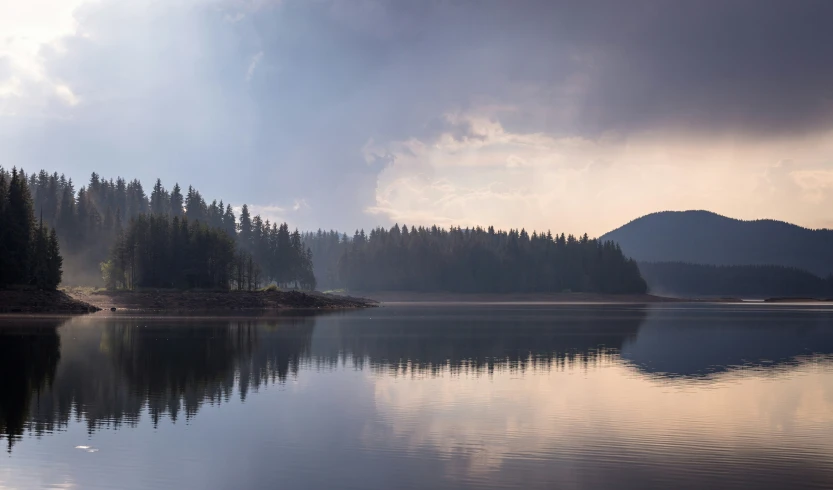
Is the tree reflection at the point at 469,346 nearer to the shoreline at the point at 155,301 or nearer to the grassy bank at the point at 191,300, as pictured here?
the shoreline at the point at 155,301

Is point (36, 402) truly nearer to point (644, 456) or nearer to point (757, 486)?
point (644, 456)

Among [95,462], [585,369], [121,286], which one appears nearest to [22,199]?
[121,286]

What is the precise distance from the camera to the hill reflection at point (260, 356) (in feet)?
91.3

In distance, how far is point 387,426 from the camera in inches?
940

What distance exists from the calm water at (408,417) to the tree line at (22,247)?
181ft

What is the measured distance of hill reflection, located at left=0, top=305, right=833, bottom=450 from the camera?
27.8 meters

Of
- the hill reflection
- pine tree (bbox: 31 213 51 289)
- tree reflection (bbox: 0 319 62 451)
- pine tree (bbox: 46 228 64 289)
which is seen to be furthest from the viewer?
pine tree (bbox: 46 228 64 289)

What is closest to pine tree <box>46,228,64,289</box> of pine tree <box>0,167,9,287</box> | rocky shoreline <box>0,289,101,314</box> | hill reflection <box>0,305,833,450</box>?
rocky shoreline <box>0,289,101,314</box>

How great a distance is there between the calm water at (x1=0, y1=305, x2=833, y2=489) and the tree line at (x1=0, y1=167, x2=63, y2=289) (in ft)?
181

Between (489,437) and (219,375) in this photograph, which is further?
(219,375)

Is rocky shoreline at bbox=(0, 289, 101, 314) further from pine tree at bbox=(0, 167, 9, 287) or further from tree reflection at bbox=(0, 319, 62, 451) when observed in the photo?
tree reflection at bbox=(0, 319, 62, 451)

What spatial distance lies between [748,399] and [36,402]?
27.8 m

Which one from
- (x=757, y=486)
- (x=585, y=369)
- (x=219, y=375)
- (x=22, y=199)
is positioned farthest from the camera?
(x=22, y=199)

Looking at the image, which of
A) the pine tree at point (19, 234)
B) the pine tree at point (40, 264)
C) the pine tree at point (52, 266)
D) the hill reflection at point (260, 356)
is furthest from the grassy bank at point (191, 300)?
the hill reflection at point (260, 356)
